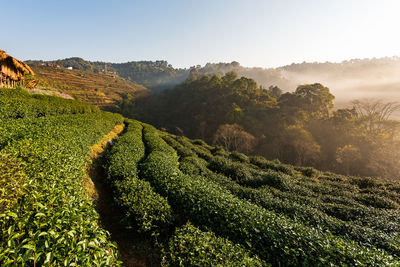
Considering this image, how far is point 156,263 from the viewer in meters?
5.83

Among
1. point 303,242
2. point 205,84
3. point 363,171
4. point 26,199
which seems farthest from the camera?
point 205,84

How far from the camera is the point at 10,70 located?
72.4ft

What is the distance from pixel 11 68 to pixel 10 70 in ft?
1.13

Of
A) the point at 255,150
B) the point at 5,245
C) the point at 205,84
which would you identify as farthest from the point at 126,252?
the point at 205,84

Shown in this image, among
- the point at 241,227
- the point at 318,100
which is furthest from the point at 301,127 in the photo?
the point at 241,227

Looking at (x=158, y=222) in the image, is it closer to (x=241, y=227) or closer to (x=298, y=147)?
(x=241, y=227)

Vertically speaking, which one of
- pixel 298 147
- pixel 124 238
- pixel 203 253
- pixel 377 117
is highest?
pixel 203 253

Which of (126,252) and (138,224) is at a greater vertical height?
(138,224)

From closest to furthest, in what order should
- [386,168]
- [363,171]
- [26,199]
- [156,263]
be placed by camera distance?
[26,199] → [156,263] → [386,168] → [363,171]

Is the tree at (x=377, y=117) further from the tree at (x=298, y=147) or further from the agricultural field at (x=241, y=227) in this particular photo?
the agricultural field at (x=241, y=227)

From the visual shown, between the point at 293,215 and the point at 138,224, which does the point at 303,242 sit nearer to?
the point at 293,215

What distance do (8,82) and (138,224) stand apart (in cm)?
3179

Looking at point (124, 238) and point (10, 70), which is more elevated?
point (10, 70)

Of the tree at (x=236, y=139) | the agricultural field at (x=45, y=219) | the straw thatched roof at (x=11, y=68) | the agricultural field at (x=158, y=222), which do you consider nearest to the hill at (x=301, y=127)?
the tree at (x=236, y=139)
